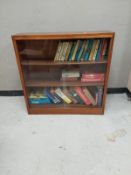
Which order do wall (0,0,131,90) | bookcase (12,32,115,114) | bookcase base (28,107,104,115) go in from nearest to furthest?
bookcase (12,32,115,114)
wall (0,0,131,90)
bookcase base (28,107,104,115)

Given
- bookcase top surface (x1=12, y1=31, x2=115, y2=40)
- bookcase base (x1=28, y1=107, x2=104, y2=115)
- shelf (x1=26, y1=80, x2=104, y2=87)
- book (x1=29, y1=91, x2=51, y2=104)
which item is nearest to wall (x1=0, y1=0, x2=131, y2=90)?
bookcase top surface (x1=12, y1=31, x2=115, y2=40)

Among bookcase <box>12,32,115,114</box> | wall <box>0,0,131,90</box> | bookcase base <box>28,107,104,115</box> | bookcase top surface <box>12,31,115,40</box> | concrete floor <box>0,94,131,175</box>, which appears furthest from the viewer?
bookcase base <box>28,107,104,115</box>

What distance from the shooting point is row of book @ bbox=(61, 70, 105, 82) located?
1.66 meters

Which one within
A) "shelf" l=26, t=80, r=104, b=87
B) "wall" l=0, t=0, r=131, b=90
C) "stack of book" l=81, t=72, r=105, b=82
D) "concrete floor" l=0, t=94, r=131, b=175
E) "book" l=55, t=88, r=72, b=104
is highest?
"wall" l=0, t=0, r=131, b=90

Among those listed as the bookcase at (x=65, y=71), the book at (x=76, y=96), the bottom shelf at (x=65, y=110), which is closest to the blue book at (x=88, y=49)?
the bookcase at (x=65, y=71)

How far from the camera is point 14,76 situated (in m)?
2.04

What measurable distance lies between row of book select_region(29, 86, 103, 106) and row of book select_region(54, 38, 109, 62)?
1.21 feet

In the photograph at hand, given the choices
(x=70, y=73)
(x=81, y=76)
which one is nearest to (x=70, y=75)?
(x=70, y=73)

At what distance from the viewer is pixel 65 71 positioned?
170 cm

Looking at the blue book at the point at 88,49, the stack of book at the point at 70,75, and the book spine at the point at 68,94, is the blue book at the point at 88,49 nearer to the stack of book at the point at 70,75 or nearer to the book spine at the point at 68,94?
the stack of book at the point at 70,75

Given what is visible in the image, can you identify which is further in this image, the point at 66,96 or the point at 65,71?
the point at 66,96

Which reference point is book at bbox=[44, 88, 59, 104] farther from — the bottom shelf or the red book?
the red book

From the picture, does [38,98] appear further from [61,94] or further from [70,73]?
[70,73]

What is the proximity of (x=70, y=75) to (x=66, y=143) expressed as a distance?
0.72 metres
